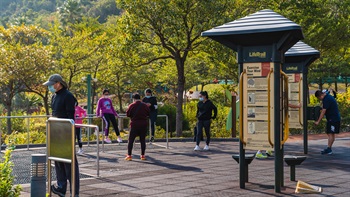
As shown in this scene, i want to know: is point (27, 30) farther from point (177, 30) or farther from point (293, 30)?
point (293, 30)

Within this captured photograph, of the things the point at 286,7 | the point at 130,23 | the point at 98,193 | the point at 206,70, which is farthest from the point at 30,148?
the point at 206,70

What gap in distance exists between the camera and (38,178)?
859 cm

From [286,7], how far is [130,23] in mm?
7705

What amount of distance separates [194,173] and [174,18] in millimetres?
12171

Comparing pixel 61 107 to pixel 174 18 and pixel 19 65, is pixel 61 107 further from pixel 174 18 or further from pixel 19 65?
pixel 19 65

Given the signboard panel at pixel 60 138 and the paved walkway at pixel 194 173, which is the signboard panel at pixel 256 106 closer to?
the paved walkway at pixel 194 173

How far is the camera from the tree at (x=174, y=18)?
23812mm

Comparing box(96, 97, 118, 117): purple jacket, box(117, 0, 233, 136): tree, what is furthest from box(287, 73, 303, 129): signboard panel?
box(117, 0, 233, 136): tree

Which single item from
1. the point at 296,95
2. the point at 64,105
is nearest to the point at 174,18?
the point at 296,95

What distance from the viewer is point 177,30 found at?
24.0 metres

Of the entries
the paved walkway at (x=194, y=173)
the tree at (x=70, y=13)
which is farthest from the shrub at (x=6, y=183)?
the tree at (x=70, y=13)

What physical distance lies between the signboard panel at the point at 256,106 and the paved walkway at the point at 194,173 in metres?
0.83

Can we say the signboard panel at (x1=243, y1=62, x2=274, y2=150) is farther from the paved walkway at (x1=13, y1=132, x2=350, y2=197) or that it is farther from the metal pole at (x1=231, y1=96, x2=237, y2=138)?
the metal pole at (x1=231, y1=96, x2=237, y2=138)

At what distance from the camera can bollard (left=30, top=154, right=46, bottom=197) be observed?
8.59 m
